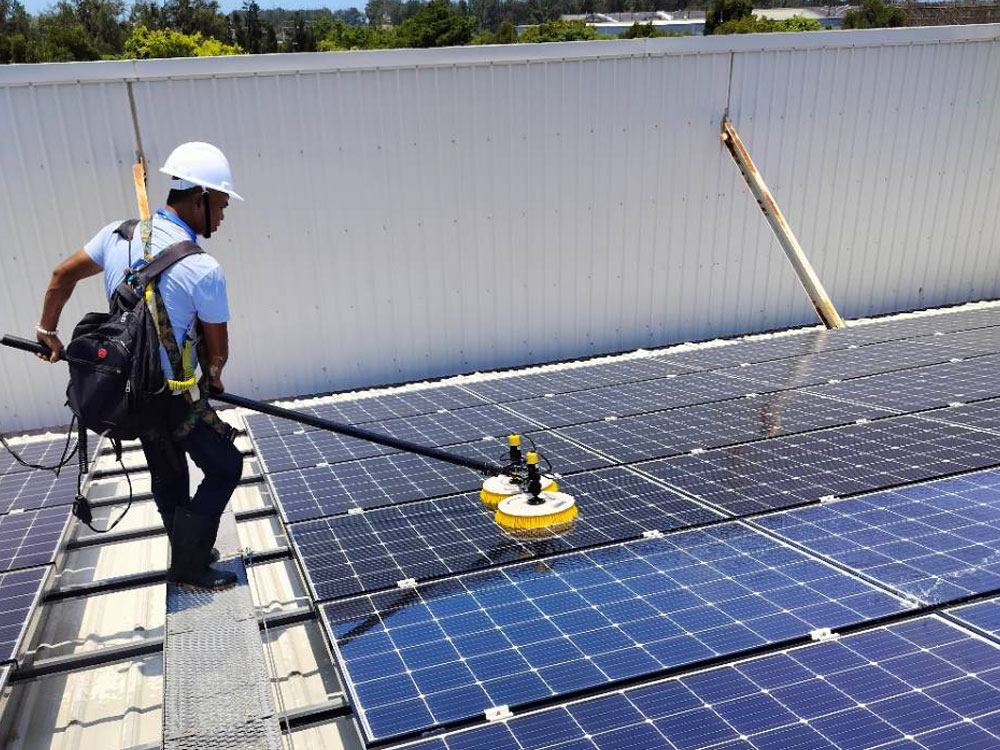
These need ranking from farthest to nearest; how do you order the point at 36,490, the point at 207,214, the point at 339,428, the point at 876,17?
the point at 876,17 < the point at 36,490 < the point at 339,428 < the point at 207,214

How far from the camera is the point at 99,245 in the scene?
5148mm

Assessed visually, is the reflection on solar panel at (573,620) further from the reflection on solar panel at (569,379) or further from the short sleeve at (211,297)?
the reflection on solar panel at (569,379)

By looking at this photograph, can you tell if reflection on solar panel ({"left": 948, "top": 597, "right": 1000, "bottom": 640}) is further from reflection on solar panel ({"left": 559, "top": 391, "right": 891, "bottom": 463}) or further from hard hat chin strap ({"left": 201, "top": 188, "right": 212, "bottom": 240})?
hard hat chin strap ({"left": 201, "top": 188, "right": 212, "bottom": 240})

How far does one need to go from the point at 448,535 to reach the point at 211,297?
2.06m

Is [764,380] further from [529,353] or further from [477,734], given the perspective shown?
[477,734]

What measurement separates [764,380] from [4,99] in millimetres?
9206

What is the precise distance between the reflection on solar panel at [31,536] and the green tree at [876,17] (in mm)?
81671

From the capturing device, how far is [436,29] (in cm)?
7125

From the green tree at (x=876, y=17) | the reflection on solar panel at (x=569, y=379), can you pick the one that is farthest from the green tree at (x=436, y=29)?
the reflection on solar panel at (x=569, y=379)

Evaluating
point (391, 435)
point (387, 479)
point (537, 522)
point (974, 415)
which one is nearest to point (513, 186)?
point (391, 435)

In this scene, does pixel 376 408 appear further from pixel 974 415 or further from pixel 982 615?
pixel 982 615

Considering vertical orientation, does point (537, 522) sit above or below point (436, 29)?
below

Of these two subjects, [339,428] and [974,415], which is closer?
[339,428]

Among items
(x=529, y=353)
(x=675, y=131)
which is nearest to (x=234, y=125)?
(x=529, y=353)
